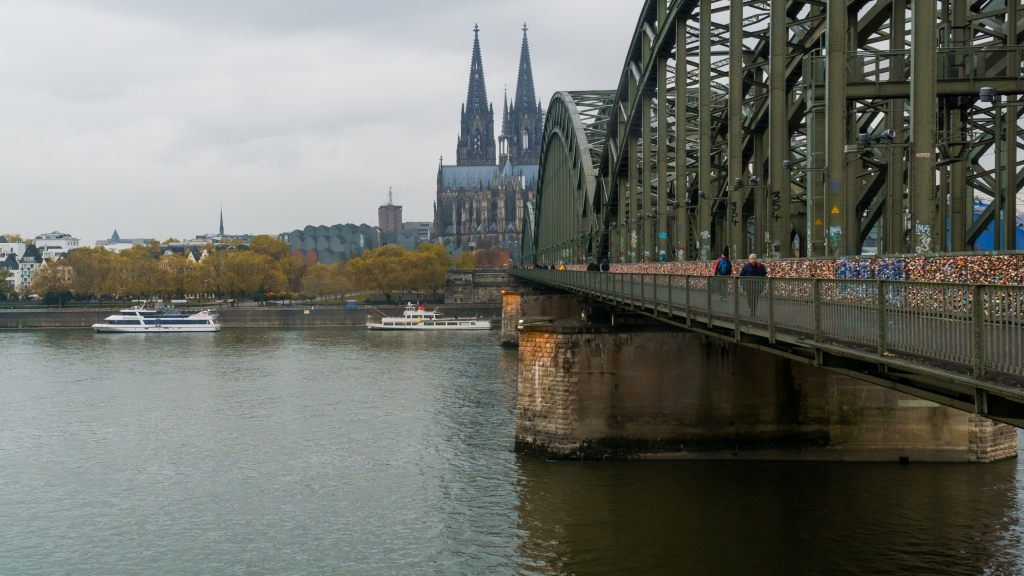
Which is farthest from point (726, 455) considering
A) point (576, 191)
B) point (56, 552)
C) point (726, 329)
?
point (576, 191)

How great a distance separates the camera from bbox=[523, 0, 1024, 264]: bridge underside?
19.7m

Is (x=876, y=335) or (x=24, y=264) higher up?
(x=24, y=264)

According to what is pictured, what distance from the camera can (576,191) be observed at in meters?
64.6

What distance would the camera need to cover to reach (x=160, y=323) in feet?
301

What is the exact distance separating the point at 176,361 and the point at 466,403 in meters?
26.4

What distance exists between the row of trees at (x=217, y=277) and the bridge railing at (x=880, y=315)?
340ft

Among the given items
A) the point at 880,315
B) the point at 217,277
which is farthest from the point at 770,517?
the point at 217,277

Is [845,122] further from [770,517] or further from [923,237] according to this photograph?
[770,517]

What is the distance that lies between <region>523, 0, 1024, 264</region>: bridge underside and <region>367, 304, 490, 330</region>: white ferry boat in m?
44.6

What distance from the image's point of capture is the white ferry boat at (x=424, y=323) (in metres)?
89.2

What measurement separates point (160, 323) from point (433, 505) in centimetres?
7475

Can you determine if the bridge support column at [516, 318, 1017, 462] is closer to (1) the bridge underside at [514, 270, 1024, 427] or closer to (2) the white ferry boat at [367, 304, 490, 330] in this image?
(1) the bridge underside at [514, 270, 1024, 427]

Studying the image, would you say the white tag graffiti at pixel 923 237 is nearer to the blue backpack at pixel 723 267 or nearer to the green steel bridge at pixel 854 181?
the green steel bridge at pixel 854 181

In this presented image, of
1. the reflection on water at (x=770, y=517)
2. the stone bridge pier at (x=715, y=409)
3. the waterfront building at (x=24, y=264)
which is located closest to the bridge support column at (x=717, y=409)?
the stone bridge pier at (x=715, y=409)
